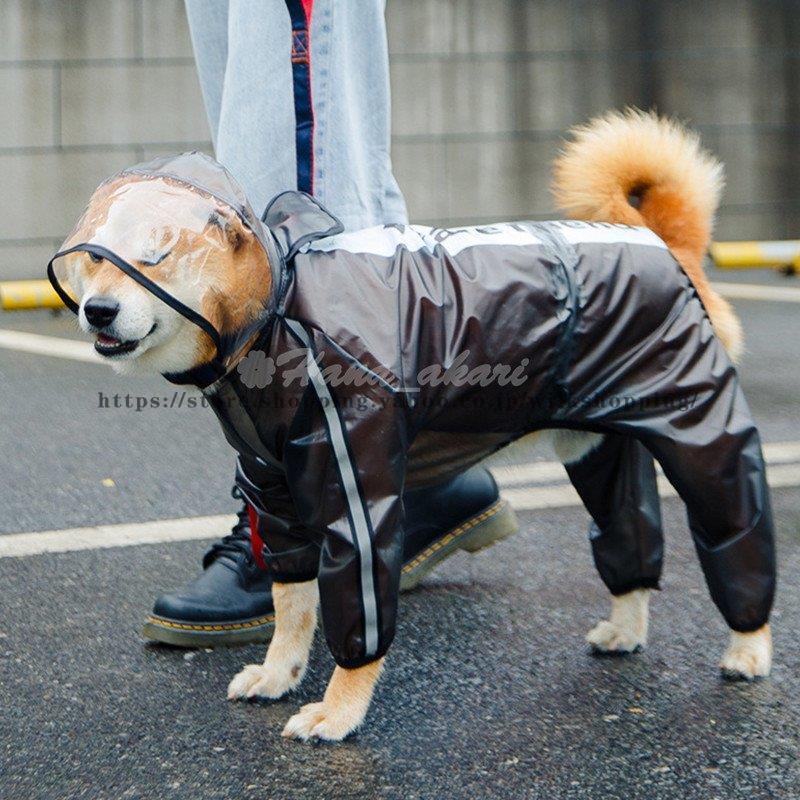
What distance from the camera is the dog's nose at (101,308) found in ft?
6.64

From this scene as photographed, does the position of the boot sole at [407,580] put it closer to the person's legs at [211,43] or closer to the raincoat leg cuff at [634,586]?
the raincoat leg cuff at [634,586]

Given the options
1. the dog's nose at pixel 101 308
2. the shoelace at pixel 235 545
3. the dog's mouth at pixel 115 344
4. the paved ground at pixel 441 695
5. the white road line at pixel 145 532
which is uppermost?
the dog's nose at pixel 101 308

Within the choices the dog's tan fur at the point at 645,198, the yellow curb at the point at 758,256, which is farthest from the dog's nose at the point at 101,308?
the yellow curb at the point at 758,256

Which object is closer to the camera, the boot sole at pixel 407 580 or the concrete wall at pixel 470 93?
the boot sole at pixel 407 580

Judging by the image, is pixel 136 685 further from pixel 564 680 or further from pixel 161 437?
pixel 161 437

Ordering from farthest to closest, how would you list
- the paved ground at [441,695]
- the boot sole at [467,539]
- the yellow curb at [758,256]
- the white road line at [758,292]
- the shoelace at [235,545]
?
the yellow curb at [758,256]
the white road line at [758,292]
the boot sole at [467,539]
the shoelace at [235,545]
the paved ground at [441,695]

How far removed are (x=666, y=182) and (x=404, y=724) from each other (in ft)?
3.96

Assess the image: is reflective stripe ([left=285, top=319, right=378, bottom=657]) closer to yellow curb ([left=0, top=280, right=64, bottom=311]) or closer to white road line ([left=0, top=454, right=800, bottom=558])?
white road line ([left=0, top=454, right=800, bottom=558])

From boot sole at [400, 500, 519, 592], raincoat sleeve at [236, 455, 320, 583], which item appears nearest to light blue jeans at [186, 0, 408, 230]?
raincoat sleeve at [236, 455, 320, 583]

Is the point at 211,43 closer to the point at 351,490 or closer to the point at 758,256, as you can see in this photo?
the point at 351,490

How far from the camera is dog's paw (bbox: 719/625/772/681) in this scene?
2596 millimetres

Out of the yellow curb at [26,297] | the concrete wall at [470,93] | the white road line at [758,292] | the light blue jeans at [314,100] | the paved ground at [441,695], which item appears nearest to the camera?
the paved ground at [441,695]

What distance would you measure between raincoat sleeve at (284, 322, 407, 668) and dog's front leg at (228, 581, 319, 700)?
287 millimetres

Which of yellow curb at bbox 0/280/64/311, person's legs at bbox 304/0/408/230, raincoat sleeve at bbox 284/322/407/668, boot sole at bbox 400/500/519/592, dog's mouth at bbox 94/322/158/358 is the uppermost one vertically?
person's legs at bbox 304/0/408/230
